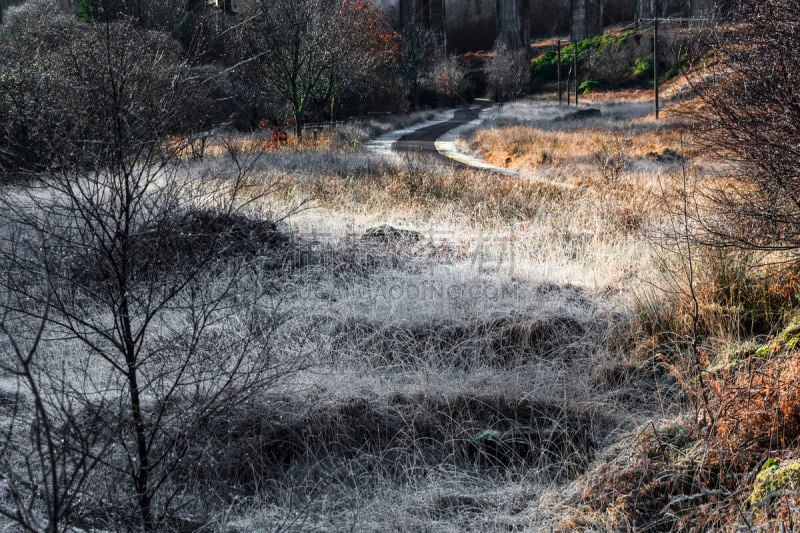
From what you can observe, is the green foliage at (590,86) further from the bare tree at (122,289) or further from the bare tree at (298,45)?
the bare tree at (122,289)

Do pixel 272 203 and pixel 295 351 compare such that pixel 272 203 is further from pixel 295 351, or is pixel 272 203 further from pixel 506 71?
pixel 506 71

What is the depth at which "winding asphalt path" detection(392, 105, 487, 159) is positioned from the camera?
24.9 meters

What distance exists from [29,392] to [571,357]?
4.18 metres

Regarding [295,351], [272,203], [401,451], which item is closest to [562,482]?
[401,451]

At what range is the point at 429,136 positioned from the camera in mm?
31047

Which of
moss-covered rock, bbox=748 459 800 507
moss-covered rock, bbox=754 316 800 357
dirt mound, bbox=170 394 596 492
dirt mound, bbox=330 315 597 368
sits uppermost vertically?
moss-covered rock, bbox=754 316 800 357

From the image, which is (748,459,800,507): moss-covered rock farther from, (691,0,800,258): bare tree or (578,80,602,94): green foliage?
(578,80,602,94): green foliage

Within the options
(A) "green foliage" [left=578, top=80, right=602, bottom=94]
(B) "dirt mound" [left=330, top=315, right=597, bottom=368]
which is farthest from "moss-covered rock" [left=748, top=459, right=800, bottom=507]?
(A) "green foliage" [left=578, top=80, right=602, bottom=94]

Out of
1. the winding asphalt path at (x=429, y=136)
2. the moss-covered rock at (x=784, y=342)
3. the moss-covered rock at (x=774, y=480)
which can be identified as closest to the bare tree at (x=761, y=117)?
the moss-covered rock at (x=784, y=342)

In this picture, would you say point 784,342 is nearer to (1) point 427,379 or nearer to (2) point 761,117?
(2) point 761,117

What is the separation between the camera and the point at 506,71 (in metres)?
52.0

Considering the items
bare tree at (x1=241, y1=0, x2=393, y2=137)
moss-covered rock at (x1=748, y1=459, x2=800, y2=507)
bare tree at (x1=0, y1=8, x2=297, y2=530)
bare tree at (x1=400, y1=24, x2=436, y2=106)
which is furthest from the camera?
bare tree at (x1=400, y1=24, x2=436, y2=106)

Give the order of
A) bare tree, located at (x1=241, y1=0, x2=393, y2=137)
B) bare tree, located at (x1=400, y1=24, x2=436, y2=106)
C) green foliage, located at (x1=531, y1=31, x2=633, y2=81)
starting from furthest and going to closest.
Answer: green foliage, located at (x1=531, y1=31, x2=633, y2=81)
bare tree, located at (x1=400, y1=24, x2=436, y2=106)
bare tree, located at (x1=241, y1=0, x2=393, y2=137)

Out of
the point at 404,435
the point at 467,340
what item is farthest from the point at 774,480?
the point at 467,340
